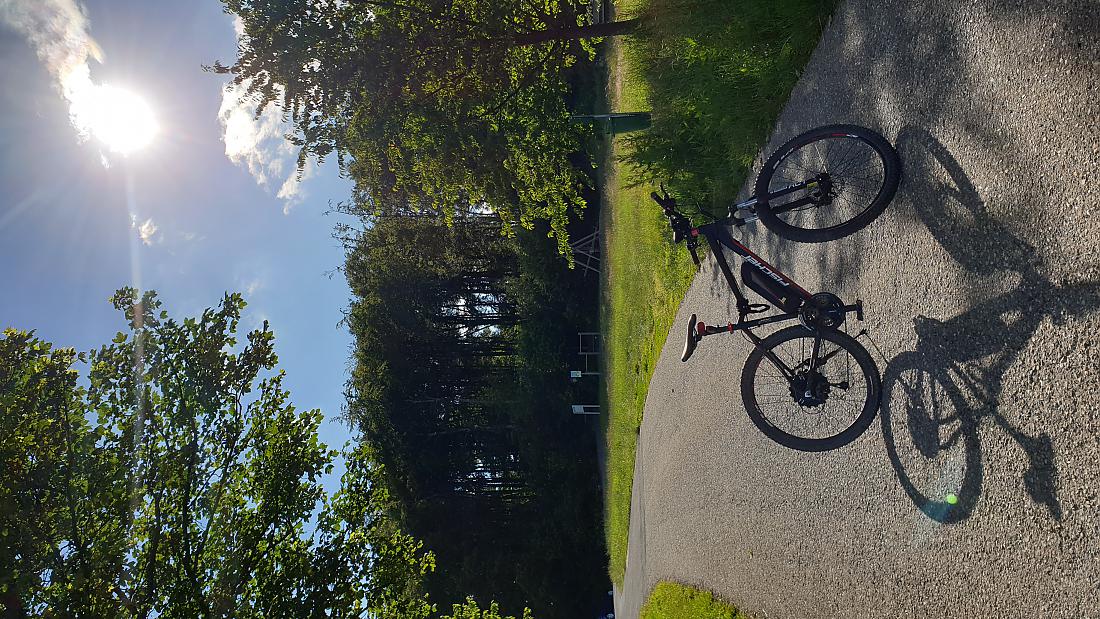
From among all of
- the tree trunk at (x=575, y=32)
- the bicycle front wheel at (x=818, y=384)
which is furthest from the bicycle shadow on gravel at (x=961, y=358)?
the tree trunk at (x=575, y=32)

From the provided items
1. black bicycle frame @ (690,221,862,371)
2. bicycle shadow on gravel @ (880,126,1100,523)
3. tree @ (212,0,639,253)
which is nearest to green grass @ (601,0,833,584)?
tree @ (212,0,639,253)

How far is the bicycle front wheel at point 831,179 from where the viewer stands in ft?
19.2

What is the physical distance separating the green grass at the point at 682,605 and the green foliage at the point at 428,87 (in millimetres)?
7735

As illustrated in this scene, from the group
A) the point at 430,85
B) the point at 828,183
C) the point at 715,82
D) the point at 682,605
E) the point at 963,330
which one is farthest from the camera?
the point at 430,85

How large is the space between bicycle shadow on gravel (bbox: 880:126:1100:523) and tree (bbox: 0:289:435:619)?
6414mm

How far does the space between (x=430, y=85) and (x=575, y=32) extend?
2926mm

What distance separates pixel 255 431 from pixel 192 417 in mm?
738

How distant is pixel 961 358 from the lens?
480 cm

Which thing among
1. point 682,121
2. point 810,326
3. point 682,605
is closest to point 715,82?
point 682,121

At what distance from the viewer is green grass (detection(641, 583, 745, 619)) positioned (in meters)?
8.02

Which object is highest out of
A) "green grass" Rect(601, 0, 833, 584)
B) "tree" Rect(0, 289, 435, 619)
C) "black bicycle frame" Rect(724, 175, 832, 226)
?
"green grass" Rect(601, 0, 833, 584)

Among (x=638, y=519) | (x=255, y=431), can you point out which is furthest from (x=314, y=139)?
(x=638, y=519)

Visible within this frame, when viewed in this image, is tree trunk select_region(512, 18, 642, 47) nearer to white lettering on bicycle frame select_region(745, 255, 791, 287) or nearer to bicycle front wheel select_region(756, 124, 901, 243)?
bicycle front wheel select_region(756, 124, 901, 243)

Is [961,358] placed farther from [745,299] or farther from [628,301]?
[628,301]
